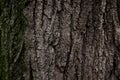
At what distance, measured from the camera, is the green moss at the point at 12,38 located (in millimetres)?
1654

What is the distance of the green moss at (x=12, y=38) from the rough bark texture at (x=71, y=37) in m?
0.06

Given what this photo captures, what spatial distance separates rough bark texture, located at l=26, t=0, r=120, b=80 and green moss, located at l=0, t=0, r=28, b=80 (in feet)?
0.19

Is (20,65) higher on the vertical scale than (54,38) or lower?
lower

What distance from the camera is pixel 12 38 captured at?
5.47 ft

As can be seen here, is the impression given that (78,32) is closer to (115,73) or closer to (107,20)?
(107,20)

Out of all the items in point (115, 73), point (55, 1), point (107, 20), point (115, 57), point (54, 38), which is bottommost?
point (115, 73)

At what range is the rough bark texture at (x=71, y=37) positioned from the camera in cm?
163

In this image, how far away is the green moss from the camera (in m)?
1.65

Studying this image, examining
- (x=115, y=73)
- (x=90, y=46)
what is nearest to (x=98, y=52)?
(x=90, y=46)

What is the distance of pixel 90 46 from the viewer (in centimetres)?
166

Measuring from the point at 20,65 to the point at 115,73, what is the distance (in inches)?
25.5

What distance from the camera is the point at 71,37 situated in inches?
64.8

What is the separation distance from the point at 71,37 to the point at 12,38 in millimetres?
399

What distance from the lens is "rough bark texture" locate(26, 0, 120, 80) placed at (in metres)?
1.63
